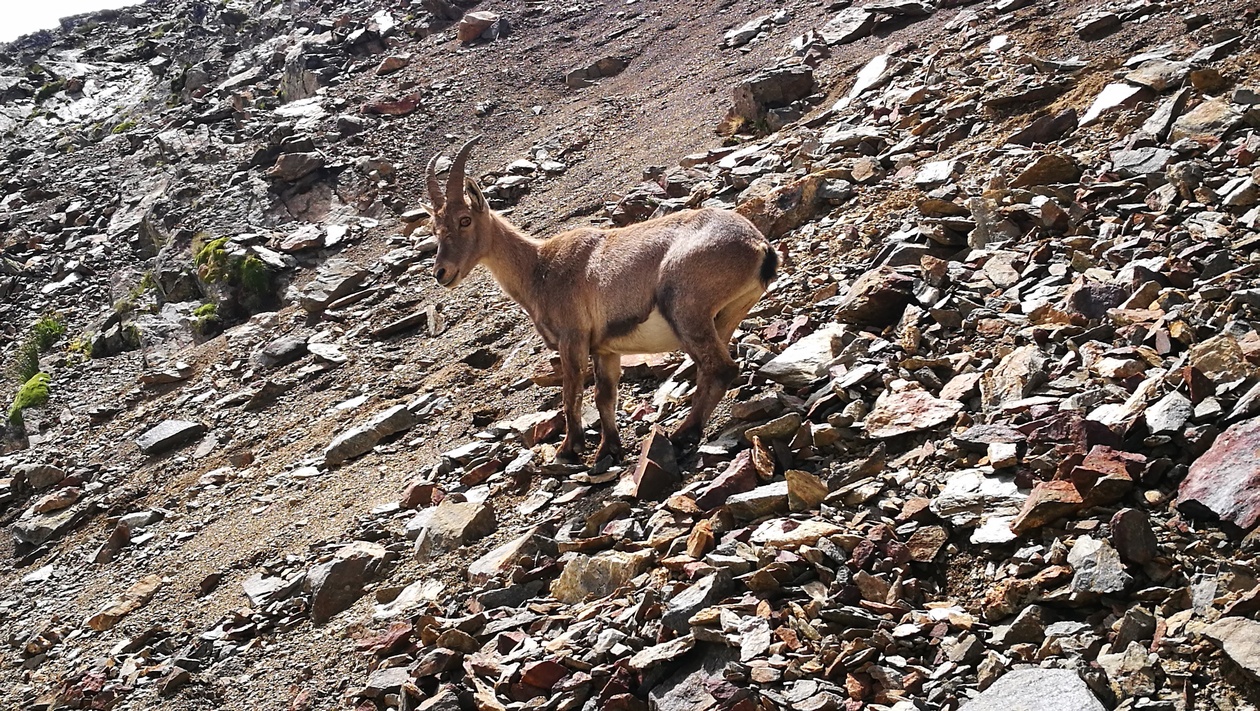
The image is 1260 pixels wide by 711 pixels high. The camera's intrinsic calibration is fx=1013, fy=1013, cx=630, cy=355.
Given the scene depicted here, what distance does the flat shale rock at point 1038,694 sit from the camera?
3.96 metres

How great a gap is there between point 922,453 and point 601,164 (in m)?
12.0

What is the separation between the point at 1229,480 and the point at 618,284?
184 inches

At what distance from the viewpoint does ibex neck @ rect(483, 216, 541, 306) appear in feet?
30.6

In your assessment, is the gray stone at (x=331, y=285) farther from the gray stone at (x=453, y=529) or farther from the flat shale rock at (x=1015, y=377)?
the flat shale rock at (x=1015, y=377)

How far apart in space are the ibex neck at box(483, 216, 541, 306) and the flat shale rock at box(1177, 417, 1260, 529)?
5783 mm

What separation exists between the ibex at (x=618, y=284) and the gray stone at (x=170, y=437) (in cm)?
653

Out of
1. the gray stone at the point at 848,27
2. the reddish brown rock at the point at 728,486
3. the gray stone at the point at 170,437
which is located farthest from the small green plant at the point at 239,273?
the reddish brown rock at the point at 728,486

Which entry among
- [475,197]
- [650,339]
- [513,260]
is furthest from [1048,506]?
[475,197]

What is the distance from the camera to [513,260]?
374 inches

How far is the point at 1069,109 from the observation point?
10.8m

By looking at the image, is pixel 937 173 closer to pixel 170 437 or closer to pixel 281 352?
pixel 281 352

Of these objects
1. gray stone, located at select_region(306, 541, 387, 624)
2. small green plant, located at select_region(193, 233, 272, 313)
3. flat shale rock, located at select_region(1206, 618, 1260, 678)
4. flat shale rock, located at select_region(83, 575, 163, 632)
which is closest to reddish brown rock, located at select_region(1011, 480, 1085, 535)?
flat shale rock, located at select_region(1206, 618, 1260, 678)

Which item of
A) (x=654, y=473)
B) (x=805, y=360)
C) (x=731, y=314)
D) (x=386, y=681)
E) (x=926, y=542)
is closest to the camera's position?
(x=926, y=542)

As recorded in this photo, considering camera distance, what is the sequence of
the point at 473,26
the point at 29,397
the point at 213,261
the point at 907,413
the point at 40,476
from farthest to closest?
the point at 473,26
the point at 213,261
the point at 29,397
the point at 40,476
the point at 907,413
